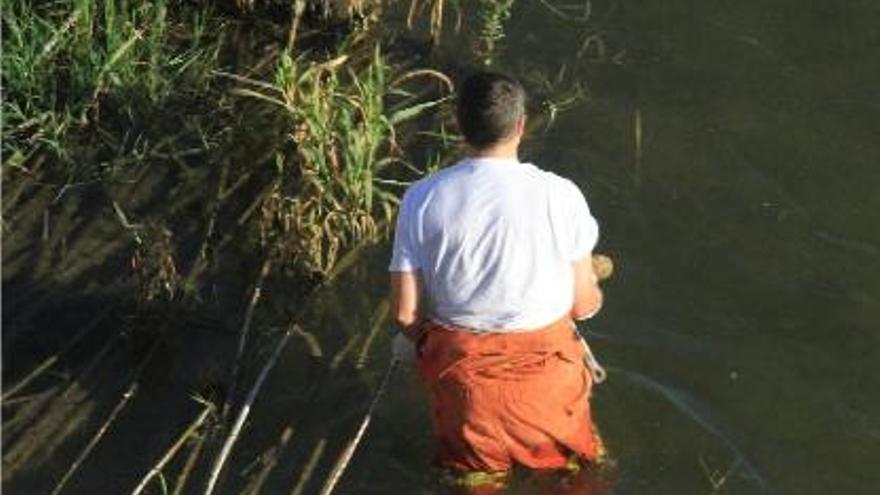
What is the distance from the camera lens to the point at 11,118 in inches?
254

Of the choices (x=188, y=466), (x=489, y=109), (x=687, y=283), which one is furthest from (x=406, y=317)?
(x=687, y=283)

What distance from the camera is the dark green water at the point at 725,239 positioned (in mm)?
5535

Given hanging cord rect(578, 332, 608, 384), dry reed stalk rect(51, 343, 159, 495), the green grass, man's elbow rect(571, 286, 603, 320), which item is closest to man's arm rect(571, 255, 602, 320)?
man's elbow rect(571, 286, 603, 320)

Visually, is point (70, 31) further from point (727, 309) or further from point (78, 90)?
point (727, 309)

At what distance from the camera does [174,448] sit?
5.28 m

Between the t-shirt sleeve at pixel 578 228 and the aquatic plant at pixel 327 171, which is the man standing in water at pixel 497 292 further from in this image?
the aquatic plant at pixel 327 171

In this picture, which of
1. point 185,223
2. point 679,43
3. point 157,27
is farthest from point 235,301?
point 679,43

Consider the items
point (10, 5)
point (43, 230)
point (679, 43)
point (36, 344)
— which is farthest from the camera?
point (679, 43)

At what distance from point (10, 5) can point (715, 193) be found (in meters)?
2.87

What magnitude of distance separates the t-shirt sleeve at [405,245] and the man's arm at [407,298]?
2 centimetres

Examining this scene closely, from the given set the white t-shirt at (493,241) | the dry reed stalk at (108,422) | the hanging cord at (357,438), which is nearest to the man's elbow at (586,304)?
the white t-shirt at (493,241)

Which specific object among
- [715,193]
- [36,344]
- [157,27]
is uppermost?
[157,27]

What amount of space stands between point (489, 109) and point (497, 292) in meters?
0.54

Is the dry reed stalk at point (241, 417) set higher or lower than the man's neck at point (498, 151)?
lower
